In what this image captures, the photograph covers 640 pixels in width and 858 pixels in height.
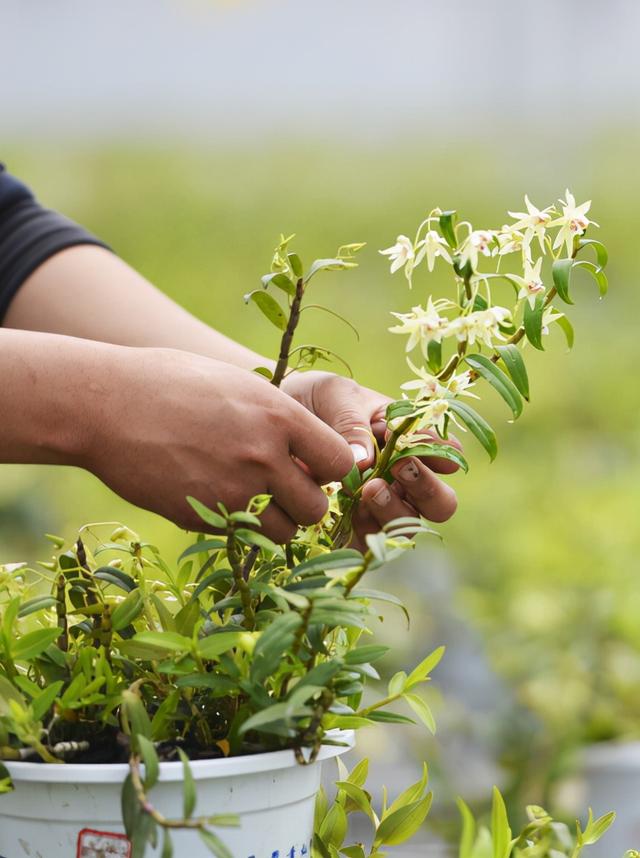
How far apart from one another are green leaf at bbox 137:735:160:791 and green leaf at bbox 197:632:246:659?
5 centimetres

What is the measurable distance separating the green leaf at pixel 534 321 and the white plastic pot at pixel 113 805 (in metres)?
0.26

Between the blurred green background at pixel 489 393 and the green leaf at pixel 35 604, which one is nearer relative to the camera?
the green leaf at pixel 35 604

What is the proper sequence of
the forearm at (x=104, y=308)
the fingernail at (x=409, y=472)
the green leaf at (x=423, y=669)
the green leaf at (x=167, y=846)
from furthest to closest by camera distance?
the forearm at (x=104, y=308), the fingernail at (x=409, y=472), the green leaf at (x=423, y=669), the green leaf at (x=167, y=846)

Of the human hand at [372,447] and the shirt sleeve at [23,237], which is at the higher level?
the shirt sleeve at [23,237]

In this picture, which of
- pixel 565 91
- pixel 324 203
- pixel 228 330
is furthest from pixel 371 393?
pixel 565 91

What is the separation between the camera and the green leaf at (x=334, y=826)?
0.57 metres

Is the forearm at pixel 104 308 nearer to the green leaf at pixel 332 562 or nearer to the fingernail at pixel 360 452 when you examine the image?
the fingernail at pixel 360 452

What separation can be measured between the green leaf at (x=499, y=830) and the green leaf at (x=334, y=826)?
11 centimetres

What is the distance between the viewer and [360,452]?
60 cm

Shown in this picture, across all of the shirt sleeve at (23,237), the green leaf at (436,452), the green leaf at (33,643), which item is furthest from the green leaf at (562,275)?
the shirt sleeve at (23,237)

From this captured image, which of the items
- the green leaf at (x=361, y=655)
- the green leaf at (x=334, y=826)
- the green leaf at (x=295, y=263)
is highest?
the green leaf at (x=295, y=263)

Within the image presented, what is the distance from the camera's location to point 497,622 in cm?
162

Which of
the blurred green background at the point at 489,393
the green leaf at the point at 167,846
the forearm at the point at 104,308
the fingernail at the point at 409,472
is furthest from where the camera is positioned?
the blurred green background at the point at 489,393

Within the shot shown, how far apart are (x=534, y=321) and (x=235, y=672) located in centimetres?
25
